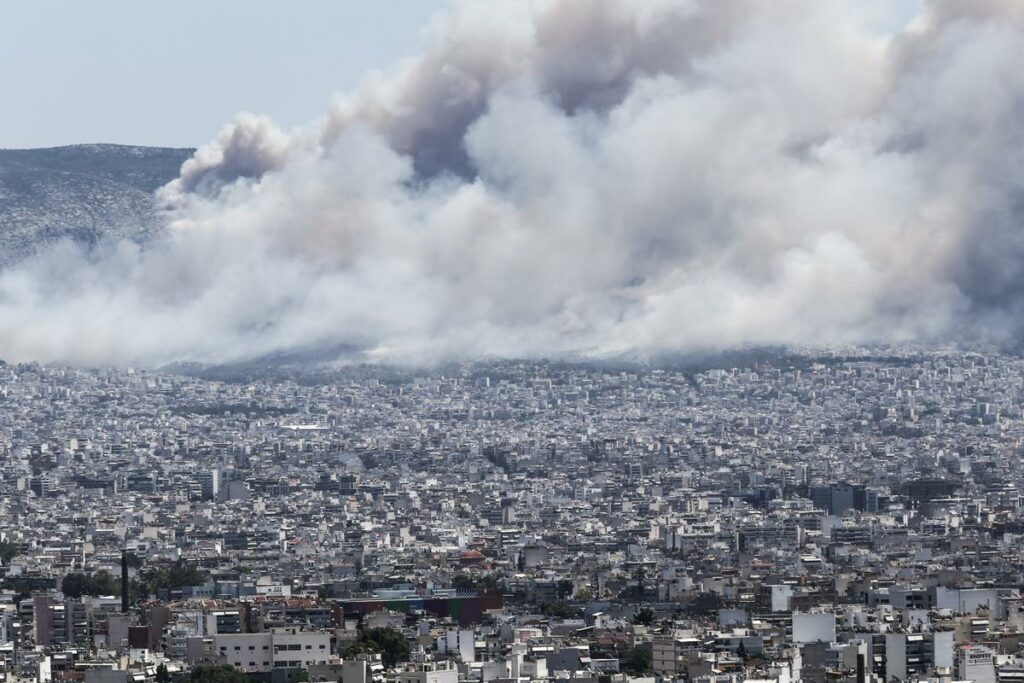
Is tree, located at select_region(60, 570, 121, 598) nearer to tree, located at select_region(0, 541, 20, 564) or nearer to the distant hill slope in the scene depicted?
tree, located at select_region(0, 541, 20, 564)

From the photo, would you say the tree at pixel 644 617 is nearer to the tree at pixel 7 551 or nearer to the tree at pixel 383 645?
the tree at pixel 383 645

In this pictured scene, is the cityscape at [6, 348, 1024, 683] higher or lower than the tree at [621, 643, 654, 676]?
higher

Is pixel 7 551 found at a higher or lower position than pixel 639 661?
higher

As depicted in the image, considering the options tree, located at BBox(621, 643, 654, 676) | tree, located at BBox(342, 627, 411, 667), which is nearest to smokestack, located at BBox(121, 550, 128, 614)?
tree, located at BBox(342, 627, 411, 667)

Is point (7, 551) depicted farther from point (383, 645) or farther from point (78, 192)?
point (78, 192)

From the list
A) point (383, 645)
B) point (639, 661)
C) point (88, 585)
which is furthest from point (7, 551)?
point (639, 661)

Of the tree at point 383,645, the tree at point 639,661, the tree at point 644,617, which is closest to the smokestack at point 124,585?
the tree at point 383,645

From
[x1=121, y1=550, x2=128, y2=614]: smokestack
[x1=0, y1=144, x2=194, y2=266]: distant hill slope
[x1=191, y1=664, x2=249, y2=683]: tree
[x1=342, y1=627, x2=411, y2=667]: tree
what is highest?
[x1=0, y1=144, x2=194, y2=266]: distant hill slope
